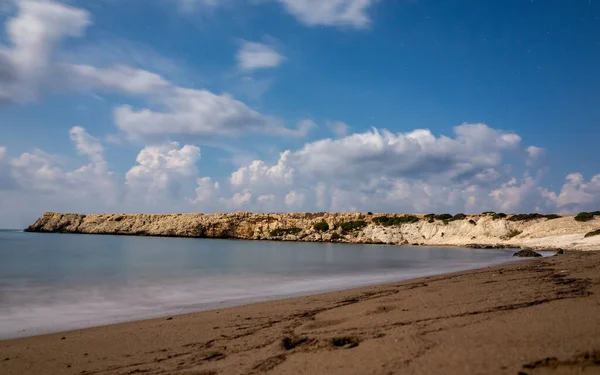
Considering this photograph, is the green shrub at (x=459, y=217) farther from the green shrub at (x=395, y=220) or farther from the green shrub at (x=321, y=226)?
the green shrub at (x=321, y=226)

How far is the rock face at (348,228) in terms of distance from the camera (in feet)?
139

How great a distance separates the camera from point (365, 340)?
195 inches

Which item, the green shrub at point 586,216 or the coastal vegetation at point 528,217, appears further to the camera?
the coastal vegetation at point 528,217

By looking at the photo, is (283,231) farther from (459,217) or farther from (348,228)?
(459,217)

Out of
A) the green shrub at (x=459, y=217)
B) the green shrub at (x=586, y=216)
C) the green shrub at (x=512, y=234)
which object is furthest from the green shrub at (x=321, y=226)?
the green shrub at (x=586, y=216)

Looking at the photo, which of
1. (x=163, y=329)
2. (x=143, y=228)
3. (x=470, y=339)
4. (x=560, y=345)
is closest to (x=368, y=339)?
(x=470, y=339)

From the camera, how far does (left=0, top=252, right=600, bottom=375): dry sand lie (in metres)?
3.84

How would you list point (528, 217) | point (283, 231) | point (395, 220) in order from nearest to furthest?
point (528, 217)
point (395, 220)
point (283, 231)

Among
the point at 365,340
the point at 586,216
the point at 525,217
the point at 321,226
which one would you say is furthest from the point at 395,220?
the point at 365,340

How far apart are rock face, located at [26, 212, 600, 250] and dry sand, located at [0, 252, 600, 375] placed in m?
27.1

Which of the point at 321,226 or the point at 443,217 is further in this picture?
the point at 321,226

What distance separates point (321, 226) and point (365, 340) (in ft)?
227

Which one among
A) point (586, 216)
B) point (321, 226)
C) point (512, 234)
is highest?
point (586, 216)

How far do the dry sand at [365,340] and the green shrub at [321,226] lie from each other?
6498 cm
